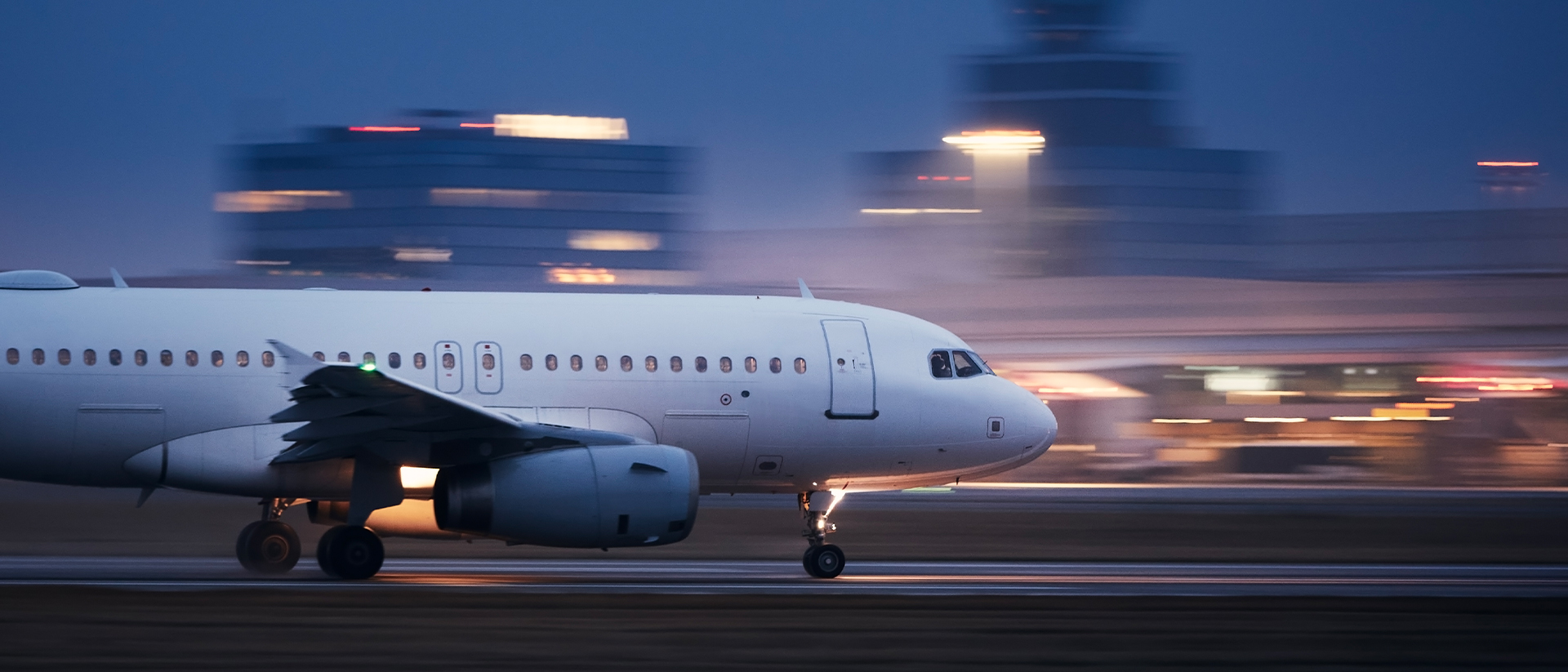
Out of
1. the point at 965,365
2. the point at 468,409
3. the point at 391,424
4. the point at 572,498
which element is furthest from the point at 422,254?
the point at 572,498

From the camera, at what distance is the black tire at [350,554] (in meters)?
14.8

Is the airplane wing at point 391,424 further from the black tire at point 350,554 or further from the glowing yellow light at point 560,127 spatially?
the glowing yellow light at point 560,127

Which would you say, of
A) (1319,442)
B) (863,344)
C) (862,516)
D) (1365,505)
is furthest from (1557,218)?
(863,344)

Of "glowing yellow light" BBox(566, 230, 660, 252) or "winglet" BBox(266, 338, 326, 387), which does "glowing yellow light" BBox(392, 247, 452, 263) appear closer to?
"glowing yellow light" BBox(566, 230, 660, 252)

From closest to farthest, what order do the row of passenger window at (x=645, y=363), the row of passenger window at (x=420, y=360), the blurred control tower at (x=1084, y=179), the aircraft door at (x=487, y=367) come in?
1. the row of passenger window at (x=420, y=360)
2. the aircraft door at (x=487, y=367)
3. the row of passenger window at (x=645, y=363)
4. the blurred control tower at (x=1084, y=179)

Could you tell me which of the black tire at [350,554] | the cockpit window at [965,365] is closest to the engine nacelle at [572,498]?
the black tire at [350,554]

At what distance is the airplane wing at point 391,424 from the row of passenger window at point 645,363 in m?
0.69

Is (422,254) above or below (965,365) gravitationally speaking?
above

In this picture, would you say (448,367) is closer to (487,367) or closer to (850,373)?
(487,367)

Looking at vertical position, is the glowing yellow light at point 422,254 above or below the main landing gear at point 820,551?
above

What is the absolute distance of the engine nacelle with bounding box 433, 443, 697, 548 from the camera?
46.1ft

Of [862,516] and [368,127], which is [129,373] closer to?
[862,516]

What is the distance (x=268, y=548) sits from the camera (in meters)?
15.7

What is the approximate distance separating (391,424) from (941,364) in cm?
625
